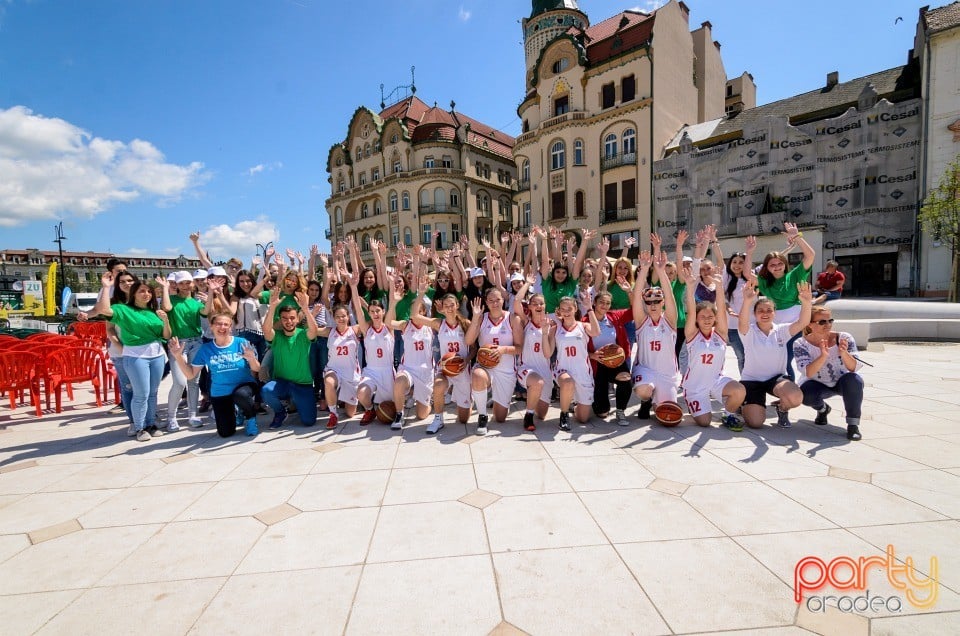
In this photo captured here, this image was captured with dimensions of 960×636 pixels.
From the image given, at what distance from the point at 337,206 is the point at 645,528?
47.6 m

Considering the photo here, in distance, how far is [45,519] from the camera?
11.0 feet

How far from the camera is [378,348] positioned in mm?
5773

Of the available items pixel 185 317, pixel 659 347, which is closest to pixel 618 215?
pixel 659 347

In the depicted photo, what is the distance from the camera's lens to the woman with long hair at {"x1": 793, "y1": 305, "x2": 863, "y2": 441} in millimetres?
4566

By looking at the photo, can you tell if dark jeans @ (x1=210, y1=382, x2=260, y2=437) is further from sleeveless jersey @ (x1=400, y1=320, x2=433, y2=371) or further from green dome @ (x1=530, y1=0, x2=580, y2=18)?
green dome @ (x1=530, y1=0, x2=580, y2=18)

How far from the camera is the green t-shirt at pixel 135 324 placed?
16.6 ft

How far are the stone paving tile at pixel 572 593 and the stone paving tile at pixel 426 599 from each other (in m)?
0.11

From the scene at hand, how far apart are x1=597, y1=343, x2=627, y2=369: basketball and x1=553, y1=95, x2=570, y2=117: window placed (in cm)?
2848

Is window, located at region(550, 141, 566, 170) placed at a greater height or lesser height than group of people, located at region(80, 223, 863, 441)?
greater

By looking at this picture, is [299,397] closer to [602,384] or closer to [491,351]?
[491,351]

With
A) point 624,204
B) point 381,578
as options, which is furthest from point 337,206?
point 381,578

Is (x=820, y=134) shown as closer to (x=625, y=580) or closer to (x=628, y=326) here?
(x=628, y=326)

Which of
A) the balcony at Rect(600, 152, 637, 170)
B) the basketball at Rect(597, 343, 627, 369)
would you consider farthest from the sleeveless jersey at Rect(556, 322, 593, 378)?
the balcony at Rect(600, 152, 637, 170)

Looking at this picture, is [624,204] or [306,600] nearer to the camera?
[306,600]
